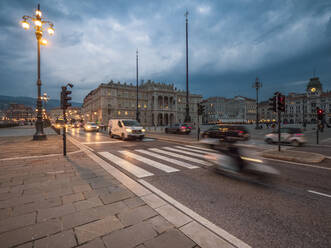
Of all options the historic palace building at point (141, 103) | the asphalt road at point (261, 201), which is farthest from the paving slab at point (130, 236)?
the historic palace building at point (141, 103)

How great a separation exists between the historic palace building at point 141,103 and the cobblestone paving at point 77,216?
6265 centimetres

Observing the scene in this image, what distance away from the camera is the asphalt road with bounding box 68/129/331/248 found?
7.77 feet

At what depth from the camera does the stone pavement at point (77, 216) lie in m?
2.17

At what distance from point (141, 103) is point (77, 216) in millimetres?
75204

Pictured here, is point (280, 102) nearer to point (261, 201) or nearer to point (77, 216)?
point (261, 201)

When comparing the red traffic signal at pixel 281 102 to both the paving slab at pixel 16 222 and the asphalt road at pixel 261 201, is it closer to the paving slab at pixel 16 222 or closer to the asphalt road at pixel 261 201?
the asphalt road at pixel 261 201

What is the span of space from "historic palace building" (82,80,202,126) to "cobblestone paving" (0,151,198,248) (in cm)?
6265

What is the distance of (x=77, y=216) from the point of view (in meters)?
2.76

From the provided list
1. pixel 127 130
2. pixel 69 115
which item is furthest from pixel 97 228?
pixel 69 115

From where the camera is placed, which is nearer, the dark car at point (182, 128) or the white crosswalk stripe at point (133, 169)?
the white crosswalk stripe at point (133, 169)

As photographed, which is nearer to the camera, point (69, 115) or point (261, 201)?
point (261, 201)

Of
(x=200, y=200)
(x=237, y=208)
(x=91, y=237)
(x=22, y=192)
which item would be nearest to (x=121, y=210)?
(x=91, y=237)

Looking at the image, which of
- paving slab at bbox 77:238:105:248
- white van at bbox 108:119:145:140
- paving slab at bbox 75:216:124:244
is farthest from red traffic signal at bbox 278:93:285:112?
paving slab at bbox 77:238:105:248

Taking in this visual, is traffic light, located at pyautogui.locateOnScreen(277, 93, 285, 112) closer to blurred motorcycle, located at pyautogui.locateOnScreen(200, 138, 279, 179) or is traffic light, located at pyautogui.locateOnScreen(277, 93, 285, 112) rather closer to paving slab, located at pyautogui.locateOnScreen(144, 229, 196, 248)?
blurred motorcycle, located at pyautogui.locateOnScreen(200, 138, 279, 179)
